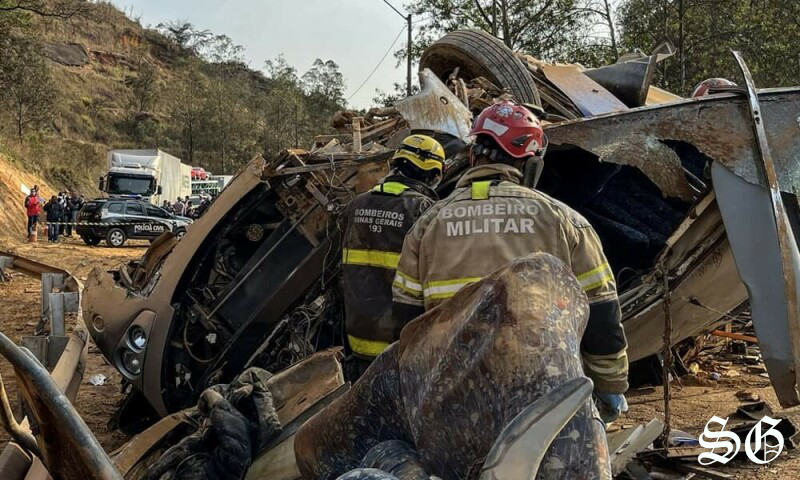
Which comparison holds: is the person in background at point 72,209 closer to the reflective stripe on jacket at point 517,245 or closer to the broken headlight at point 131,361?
the broken headlight at point 131,361

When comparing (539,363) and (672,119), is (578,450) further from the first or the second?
(672,119)

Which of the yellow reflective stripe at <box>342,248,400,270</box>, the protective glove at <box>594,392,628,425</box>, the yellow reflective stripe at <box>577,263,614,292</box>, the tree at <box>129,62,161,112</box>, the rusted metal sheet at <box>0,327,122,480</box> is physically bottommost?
the protective glove at <box>594,392,628,425</box>

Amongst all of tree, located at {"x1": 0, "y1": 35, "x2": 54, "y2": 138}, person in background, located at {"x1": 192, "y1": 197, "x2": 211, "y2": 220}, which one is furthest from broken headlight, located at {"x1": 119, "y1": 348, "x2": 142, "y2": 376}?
tree, located at {"x1": 0, "y1": 35, "x2": 54, "y2": 138}

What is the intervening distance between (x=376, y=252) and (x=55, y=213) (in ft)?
62.1

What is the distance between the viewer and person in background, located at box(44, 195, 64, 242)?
19.8 metres

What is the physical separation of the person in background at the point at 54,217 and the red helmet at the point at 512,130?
64.5 feet

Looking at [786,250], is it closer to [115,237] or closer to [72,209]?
[115,237]

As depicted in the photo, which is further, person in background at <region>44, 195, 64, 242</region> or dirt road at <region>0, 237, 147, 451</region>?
person in background at <region>44, 195, 64, 242</region>

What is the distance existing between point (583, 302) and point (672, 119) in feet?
7.17

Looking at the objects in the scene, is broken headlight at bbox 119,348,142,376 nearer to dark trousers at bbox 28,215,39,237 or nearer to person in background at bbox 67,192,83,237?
dark trousers at bbox 28,215,39,237

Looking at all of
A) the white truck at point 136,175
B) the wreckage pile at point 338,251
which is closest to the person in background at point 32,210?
the white truck at point 136,175

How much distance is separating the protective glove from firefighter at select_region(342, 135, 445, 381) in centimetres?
129

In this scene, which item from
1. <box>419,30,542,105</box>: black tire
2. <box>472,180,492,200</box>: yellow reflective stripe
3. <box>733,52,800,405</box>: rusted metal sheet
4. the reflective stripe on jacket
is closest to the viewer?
the reflective stripe on jacket

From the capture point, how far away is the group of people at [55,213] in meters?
19.4
